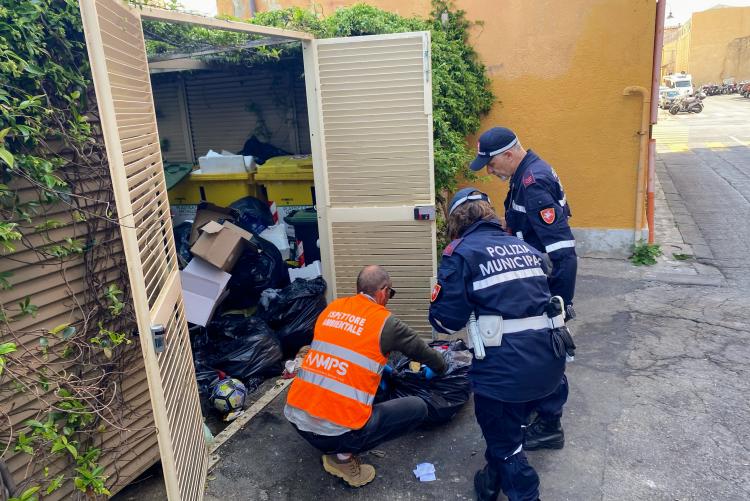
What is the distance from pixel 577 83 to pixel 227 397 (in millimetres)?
4962

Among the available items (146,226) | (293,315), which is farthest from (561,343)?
(293,315)

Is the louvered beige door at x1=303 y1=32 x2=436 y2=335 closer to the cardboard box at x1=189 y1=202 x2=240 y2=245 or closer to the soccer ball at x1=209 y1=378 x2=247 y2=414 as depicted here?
the cardboard box at x1=189 y1=202 x2=240 y2=245

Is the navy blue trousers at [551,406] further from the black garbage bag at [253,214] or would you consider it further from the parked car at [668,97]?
the parked car at [668,97]

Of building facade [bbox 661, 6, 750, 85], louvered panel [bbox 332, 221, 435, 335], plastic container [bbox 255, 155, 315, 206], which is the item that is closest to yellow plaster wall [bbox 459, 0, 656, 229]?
plastic container [bbox 255, 155, 315, 206]

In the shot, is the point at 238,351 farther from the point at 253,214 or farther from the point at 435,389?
the point at 253,214

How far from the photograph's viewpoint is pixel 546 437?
10.8 ft

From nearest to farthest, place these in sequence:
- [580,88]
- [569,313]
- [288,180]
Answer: [569,313]
[288,180]
[580,88]

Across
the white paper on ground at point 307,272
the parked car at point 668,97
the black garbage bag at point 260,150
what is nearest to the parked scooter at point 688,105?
the parked car at point 668,97

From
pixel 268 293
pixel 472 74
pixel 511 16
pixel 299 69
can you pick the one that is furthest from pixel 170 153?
pixel 511 16

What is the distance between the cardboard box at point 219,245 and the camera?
4.22 meters

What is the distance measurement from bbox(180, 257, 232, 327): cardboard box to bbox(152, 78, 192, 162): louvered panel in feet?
9.62

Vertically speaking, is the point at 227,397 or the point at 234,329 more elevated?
the point at 234,329

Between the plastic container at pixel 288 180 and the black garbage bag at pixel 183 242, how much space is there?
2.72 feet

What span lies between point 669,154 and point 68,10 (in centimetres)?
1431
